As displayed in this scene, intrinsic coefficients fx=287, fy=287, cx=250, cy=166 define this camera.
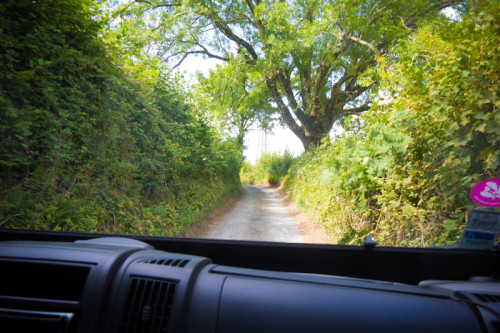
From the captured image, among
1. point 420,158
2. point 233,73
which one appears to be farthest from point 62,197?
point 420,158

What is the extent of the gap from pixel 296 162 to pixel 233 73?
156cm

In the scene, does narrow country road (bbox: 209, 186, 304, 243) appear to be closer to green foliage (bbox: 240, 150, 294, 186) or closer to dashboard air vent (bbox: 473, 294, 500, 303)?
green foliage (bbox: 240, 150, 294, 186)

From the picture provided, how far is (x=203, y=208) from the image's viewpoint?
9.87 feet

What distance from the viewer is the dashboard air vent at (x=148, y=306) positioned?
918 mm

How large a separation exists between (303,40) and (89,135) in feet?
9.76

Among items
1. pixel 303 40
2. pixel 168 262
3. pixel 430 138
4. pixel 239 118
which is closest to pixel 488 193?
pixel 430 138

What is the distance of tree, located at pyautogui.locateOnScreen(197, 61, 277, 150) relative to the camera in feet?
8.68

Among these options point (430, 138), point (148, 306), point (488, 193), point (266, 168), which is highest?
point (430, 138)

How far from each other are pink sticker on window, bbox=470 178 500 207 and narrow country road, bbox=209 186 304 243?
105cm

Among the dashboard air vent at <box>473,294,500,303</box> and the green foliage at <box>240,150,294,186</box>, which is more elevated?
the green foliage at <box>240,150,294,186</box>

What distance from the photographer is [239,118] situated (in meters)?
2.85

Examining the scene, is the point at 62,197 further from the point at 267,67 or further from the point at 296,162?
the point at 267,67

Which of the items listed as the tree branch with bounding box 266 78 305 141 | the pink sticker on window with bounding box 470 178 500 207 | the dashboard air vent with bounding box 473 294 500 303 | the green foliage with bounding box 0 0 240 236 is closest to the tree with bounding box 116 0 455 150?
the tree branch with bounding box 266 78 305 141

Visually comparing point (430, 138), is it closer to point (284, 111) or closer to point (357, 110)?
point (357, 110)
